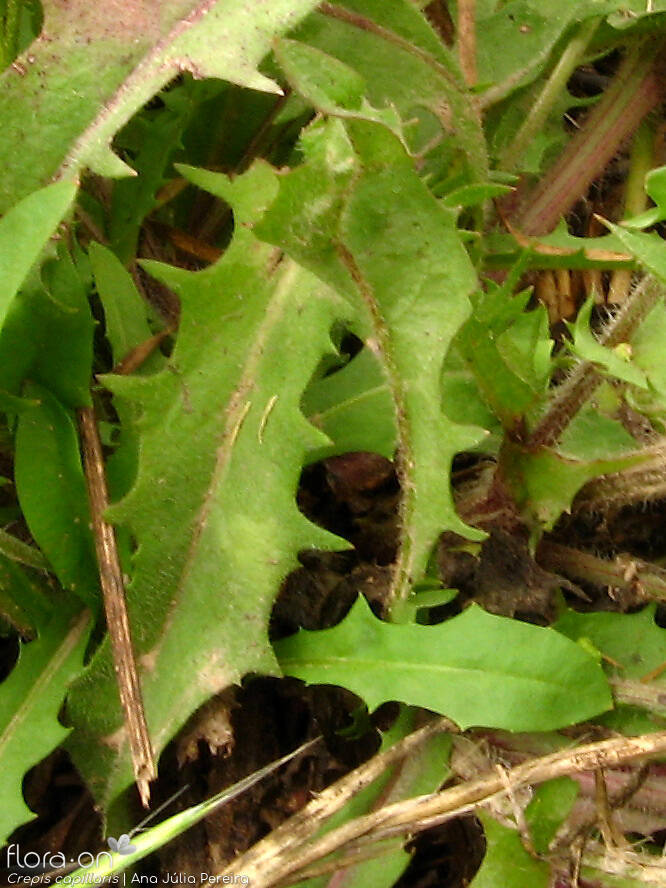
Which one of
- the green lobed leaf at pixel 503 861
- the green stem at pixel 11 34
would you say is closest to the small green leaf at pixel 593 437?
the green lobed leaf at pixel 503 861

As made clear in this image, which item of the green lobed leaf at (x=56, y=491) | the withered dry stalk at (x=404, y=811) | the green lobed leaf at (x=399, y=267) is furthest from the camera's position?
the green lobed leaf at (x=56, y=491)

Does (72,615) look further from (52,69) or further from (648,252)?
(648,252)

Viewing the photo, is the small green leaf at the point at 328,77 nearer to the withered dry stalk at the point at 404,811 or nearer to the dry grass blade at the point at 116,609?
the dry grass blade at the point at 116,609

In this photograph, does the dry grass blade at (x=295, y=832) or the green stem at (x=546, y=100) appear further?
the green stem at (x=546, y=100)

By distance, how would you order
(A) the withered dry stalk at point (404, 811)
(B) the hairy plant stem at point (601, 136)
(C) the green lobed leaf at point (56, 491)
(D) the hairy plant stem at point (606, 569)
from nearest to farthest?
1. (A) the withered dry stalk at point (404, 811)
2. (C) the green lobed leaf at point (56, 491)
3. (D) the hairy plant stem at point (606, 569)
4. (B) the hairy plant stem at point (601, 136)

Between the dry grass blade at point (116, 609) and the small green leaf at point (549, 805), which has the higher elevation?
the dry grass blade at point (116, 609)

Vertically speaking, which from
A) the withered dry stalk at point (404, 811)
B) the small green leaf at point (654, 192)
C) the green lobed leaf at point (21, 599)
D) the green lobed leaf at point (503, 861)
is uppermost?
the small green leaf at point (654, 192)
